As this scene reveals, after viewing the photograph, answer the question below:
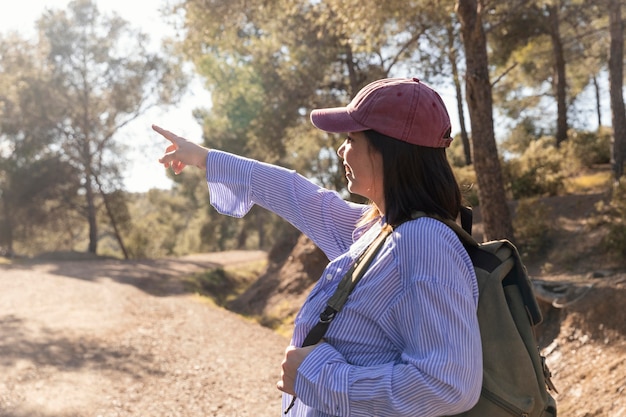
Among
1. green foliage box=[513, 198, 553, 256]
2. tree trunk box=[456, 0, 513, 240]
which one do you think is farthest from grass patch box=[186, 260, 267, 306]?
tree trunk box=[456, 0, 513, 240]

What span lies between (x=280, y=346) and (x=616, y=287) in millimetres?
5111

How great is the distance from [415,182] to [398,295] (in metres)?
0.31

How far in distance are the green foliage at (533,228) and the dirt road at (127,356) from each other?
3.89 meters

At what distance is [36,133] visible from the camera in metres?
26.9

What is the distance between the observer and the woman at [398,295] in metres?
1.48

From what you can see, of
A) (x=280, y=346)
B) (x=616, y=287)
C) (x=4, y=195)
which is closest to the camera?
(x=616, y=287)

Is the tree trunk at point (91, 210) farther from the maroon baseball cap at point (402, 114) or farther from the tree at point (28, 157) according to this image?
the maroon baseball cap at point (402, 114)

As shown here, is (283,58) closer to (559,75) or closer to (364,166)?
(559,75)

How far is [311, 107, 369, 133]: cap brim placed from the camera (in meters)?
1.77

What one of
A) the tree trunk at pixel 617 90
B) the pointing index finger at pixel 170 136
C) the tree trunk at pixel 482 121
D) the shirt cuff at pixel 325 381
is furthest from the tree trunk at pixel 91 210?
the shirt cuff at pixel 325 381

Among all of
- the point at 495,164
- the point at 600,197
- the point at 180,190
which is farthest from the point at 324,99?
the point at 180,190

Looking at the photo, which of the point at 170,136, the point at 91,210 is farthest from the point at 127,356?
the point at 91,210

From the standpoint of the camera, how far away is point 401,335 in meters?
1.61

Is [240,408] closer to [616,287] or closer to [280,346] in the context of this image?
[280,346]
